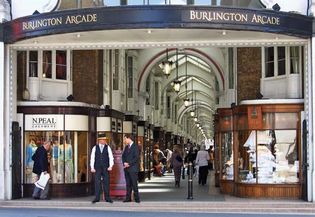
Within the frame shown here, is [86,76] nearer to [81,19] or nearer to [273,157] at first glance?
[81,19]

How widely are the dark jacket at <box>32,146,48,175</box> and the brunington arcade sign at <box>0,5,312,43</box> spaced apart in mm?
3533

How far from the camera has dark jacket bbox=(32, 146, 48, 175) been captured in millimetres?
20078

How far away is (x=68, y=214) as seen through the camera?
653 inches

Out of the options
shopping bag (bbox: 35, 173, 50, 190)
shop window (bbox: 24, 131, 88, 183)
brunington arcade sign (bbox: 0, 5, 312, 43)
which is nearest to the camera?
brunington arcade sign (bbox: 0, 5, 312, 43)

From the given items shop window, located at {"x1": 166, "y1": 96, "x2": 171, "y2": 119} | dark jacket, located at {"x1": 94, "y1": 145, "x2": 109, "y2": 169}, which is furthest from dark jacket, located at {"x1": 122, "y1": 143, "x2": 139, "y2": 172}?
shop window, located at {"x1": 166, "y1": 96, "x2": 171, "y2": 119}

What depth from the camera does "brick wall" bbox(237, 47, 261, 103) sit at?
23391mm

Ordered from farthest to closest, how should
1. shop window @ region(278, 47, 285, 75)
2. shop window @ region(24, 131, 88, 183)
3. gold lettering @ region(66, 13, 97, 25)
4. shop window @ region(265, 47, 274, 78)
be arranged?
1. shop window @ region(265, 47, 274, 78)
2. shop window @ region(278, 47, 285, 75)
3. shop window @ region(24, 131, 88, 183)
4. gold lettering @ region(66, 13, 97, 25)

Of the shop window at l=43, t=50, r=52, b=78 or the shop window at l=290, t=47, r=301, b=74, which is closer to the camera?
the shop window at l=290, t=47, r=301, b=74

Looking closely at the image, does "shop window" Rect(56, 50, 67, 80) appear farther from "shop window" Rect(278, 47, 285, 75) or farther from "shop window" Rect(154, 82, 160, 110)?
"shop window" Rect(154, 82, 160, 110)

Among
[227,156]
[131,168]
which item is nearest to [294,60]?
[227,156]

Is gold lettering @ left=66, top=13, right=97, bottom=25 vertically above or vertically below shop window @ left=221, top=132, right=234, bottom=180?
above

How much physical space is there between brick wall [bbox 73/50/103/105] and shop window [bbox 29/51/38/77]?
5.11 feet

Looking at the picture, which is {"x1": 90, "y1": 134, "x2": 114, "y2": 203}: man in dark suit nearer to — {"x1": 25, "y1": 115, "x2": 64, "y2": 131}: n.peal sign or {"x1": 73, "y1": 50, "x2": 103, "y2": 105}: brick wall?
{"x1": 25, "y1": 115, "x2": 64, "y2": 131}: n.peal sign

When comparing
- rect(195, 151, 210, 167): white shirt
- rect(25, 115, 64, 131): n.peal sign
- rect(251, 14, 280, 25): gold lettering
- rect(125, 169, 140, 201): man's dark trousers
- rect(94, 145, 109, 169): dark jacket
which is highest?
rect(251, 14, 280, 25): gold lettering
